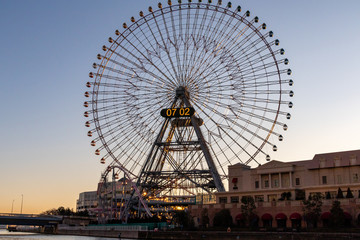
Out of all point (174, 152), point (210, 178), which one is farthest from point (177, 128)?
point (210, 178)

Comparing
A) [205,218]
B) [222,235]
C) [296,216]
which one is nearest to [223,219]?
[205,218]

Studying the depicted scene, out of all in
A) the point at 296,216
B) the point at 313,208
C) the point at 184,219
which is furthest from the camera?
the point at 184,219

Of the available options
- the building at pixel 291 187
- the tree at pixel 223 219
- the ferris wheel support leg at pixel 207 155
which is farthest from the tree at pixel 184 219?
the ferris wheel support leg at pixel 207 155

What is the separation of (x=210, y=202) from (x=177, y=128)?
43.3 feet

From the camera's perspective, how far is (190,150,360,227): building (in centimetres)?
5609

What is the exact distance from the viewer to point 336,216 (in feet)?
169

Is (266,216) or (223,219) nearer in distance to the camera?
(266,216)

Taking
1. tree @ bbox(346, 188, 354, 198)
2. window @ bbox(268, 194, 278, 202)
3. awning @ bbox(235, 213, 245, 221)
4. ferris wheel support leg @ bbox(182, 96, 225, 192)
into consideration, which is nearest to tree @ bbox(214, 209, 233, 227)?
awning @ bbox(235, 213, 245, 221)

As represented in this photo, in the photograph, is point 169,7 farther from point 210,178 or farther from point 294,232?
point 294,232

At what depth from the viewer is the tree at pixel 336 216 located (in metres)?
51.2

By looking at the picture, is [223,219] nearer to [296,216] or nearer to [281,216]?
[281,216]

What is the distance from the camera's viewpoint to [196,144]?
239 ft

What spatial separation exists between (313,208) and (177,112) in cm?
2585

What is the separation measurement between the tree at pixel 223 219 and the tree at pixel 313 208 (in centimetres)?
1173
